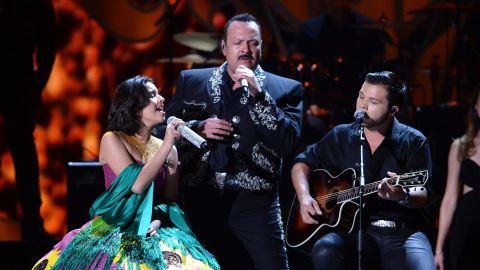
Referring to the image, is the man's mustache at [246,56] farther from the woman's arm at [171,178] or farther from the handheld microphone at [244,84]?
the woman's arm at [171,178]

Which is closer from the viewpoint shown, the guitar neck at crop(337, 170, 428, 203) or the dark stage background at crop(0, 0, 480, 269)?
the guitar neck at crop(337, 170, 428, 203)

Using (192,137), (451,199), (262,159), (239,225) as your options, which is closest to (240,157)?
(262,159)

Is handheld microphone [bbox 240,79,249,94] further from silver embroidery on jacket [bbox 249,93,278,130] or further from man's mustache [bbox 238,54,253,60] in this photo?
man's mustache [bbox 238,54,253,60]

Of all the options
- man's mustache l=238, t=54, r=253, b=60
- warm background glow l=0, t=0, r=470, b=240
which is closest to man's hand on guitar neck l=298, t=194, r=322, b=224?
man's mustache l=238, t=54, r=253, b=60

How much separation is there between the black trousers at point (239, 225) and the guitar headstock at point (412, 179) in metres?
0.74

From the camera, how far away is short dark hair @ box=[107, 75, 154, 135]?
4.27 meters

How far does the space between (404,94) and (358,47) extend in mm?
3546

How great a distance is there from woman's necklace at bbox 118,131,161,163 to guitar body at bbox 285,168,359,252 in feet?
2.92

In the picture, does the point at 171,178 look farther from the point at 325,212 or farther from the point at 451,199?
the point at 451,199

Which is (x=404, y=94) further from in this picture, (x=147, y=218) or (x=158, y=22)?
(x=158, y=22)

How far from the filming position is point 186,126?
399cm

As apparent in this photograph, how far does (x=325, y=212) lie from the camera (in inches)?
172

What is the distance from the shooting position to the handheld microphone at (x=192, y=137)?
145 inches

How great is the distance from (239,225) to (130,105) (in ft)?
2.88
